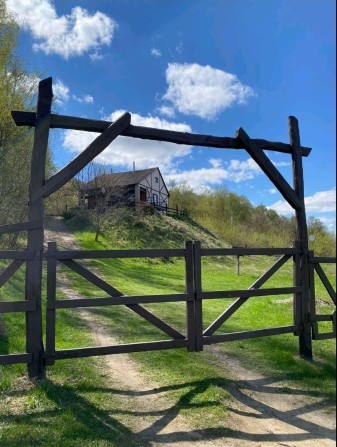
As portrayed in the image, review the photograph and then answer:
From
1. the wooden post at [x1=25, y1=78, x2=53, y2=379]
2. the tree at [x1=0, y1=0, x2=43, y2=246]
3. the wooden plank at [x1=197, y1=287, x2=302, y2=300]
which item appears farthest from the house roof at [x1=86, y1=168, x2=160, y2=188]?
the wooden plank at [x1=197, y1=287, x2=302, y2=300]

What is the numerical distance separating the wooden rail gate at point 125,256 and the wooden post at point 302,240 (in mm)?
15

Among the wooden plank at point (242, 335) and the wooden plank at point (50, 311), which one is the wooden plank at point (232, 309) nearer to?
the wooden plank at point (242, 335)

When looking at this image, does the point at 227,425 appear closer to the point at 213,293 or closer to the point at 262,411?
the point at 262,411

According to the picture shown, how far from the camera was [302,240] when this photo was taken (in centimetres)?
627

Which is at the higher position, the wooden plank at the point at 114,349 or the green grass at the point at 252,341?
the wooden plank at the point at 114,349

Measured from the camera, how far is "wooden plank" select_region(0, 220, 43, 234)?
467 cm

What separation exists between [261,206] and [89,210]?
28146 millimetres

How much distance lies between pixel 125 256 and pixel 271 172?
2953mm

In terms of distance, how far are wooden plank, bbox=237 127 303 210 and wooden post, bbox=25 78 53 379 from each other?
298cm

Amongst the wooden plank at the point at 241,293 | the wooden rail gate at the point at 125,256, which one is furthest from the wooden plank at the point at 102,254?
the wooden plank at the point at 241,293

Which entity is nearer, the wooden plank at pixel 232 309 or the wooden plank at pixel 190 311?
the wooden plank at pixel 190 311

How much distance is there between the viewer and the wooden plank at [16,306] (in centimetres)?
449

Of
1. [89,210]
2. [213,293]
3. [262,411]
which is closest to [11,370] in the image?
[213,293]

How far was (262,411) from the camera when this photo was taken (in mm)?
4105
